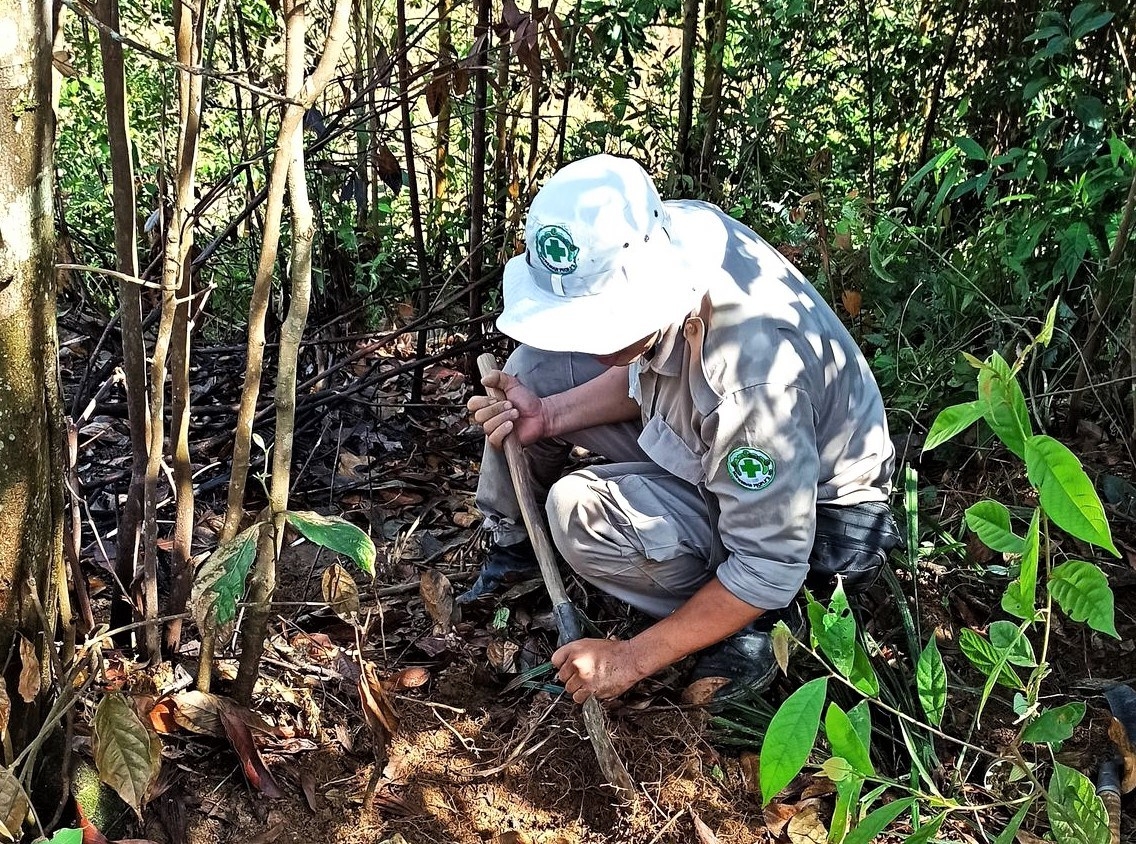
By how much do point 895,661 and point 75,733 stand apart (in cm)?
159

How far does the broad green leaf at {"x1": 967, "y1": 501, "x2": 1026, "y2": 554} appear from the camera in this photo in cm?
137

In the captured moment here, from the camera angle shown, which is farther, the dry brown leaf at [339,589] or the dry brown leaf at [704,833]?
the dry brown leaf at [704,833]

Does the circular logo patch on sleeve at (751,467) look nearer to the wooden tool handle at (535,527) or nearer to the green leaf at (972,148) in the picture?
the wooden tool handle at (535,527)

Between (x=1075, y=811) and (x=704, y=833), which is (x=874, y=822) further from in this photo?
(x=704, y=833)

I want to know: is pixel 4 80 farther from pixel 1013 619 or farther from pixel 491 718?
pixel 1013 619

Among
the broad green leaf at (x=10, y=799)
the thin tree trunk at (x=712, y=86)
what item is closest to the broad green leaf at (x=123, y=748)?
the broad green leaf at (x=10, y=799)

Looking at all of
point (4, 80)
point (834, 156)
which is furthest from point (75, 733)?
point (834, 156)

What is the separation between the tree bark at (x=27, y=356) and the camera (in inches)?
46.9

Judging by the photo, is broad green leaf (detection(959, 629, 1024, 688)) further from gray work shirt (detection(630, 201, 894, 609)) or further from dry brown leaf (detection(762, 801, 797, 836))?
dry brown leaf (detection(762, 801, 797, 836))

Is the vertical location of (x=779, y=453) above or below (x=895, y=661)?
above

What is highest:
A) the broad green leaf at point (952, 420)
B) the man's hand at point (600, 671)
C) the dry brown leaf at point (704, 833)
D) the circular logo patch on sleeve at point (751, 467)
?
the broad green leaf at point (952, 420)

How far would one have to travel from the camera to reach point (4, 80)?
1.17 metres

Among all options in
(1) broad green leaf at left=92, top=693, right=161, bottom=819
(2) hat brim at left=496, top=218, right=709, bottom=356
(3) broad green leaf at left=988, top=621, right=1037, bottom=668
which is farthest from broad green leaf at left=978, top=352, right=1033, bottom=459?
(1) broad green leaf at left=92, top=693, right=161, bottom=819

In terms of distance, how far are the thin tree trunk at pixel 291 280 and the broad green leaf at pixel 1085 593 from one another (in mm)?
1093
